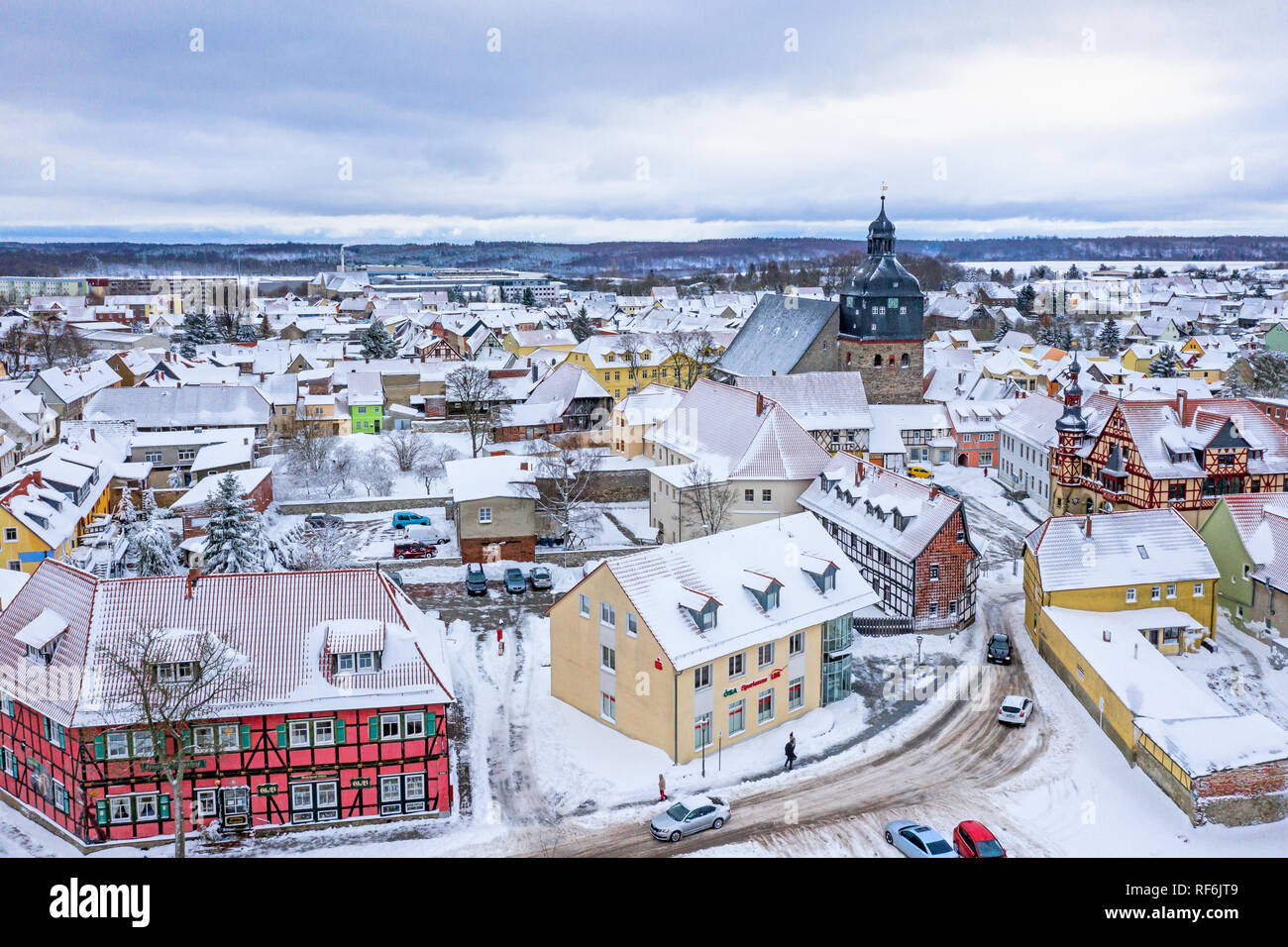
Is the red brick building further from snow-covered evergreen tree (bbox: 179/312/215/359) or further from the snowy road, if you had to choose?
snow-covered evergreen tree (bbox: 179/312/215/359)

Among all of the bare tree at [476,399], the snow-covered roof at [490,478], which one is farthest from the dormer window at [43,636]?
the bare tree at [476,399]

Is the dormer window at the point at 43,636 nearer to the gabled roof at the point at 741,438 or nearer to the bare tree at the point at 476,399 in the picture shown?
the gabled roof at the point at 741,438

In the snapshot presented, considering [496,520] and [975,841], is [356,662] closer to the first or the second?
[975,841]

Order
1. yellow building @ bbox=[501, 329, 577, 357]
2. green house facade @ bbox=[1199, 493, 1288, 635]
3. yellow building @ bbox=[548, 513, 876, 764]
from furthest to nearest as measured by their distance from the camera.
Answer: yellow building @ bbox=[501, 329, 577, 357], green house facade @ bbox=[1199, 493, 1288, 635], yellow building @ bbox=[548, 513, 876, 764]

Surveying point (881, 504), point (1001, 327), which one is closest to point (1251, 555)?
point (881, 504)

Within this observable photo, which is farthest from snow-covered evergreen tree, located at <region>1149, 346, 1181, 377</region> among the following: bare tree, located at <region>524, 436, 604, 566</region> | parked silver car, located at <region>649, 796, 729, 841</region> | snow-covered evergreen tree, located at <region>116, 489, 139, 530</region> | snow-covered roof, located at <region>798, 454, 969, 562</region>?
snow-covered evergreen tree, located at <region>116, 489, 139, 530</region>

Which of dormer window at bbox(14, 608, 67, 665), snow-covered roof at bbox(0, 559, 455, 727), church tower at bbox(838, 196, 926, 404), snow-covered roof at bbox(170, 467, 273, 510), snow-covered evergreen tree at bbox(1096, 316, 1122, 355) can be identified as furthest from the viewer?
snow-covered evergreen tree at bbox(1096, 316, 1122, 355)
